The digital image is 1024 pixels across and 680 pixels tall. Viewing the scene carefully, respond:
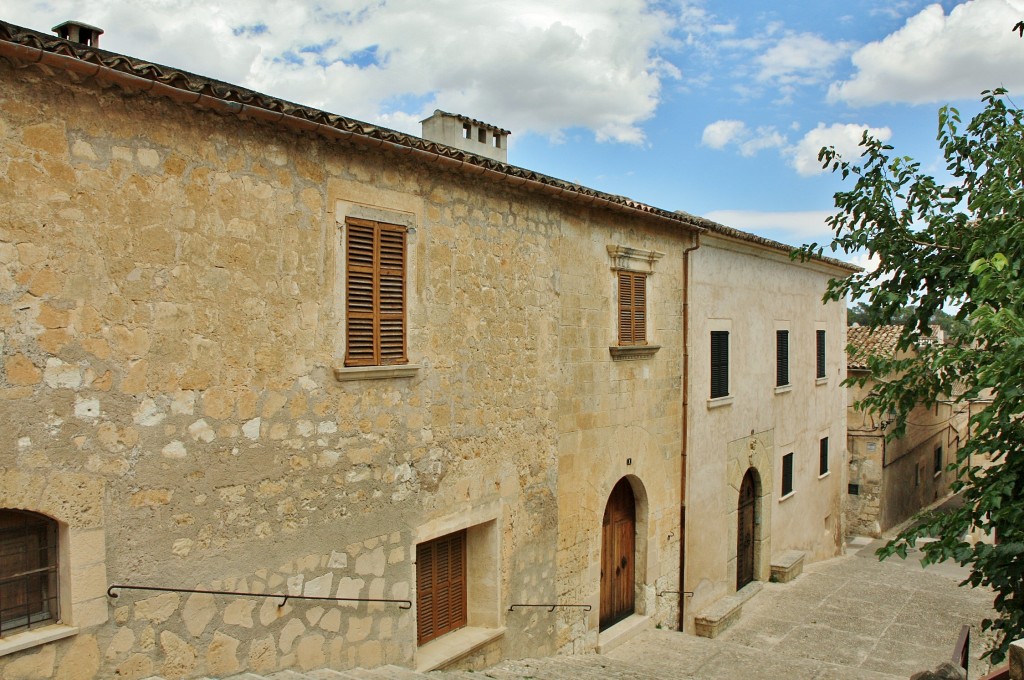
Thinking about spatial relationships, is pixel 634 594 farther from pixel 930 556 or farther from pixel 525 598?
pixel 930 556

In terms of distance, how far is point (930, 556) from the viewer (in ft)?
19.9

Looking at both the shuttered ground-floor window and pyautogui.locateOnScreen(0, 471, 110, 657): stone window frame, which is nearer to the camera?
pyautogui.locateOnScreen(0, 471, 110, 657): stone window frame

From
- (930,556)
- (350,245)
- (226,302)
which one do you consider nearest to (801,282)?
(930,556)

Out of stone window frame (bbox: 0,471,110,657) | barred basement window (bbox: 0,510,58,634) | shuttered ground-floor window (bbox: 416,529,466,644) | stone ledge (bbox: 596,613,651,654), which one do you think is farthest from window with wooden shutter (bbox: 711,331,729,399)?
barred basement window (bbox: 0,510,58,634)

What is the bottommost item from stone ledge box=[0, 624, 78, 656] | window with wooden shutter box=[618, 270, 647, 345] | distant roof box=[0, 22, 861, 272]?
stone ledge box=[0, 624, 78, 656]

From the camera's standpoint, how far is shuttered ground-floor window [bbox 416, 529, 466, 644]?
7.84m

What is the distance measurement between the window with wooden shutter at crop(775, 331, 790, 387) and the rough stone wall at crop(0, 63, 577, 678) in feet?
31.3

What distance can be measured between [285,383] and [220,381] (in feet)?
1.90

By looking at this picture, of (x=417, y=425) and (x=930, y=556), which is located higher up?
(x=417, y=425)

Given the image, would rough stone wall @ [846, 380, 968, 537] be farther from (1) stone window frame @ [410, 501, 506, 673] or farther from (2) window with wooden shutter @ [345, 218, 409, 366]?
(2) window with wooden shutter @ [345, 218, 409, 366]

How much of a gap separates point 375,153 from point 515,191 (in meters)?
2.07

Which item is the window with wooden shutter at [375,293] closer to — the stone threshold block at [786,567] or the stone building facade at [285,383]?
the stone building facade at [285,383]

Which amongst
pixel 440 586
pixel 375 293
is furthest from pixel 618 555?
pixel 375 293

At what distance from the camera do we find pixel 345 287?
22.0ft
